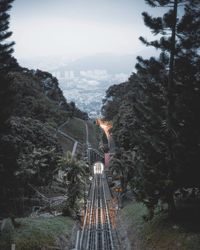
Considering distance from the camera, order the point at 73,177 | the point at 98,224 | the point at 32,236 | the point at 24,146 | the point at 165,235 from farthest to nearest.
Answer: the point at 24,146
the point at 98,224
the point at 73,177
the point at 32,236
the point at 165,235

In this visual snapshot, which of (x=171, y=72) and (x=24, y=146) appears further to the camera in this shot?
(x=24, y=146)

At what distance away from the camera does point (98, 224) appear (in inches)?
1683

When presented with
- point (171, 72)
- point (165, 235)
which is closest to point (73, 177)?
point (165, 235)

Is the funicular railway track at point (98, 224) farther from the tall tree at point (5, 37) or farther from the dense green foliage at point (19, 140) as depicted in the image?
the tall tree at point (5, 37)

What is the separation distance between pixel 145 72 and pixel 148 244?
1057cm

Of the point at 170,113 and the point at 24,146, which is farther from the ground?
the point at 170,113

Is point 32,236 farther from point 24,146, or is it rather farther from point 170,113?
point 24,146

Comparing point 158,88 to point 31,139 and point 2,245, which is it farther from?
point 31,139

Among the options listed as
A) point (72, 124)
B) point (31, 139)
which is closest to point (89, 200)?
point (31, 139)

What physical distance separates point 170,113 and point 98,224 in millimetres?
23713

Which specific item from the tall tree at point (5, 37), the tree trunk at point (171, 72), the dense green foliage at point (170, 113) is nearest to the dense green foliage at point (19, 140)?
the tall tree at point (5, 37)

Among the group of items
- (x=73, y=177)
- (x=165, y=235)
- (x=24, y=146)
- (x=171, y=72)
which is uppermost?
(x=171, y=72)

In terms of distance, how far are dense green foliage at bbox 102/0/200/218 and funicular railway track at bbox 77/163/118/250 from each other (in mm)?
10828

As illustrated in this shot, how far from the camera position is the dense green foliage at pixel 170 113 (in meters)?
21.8
